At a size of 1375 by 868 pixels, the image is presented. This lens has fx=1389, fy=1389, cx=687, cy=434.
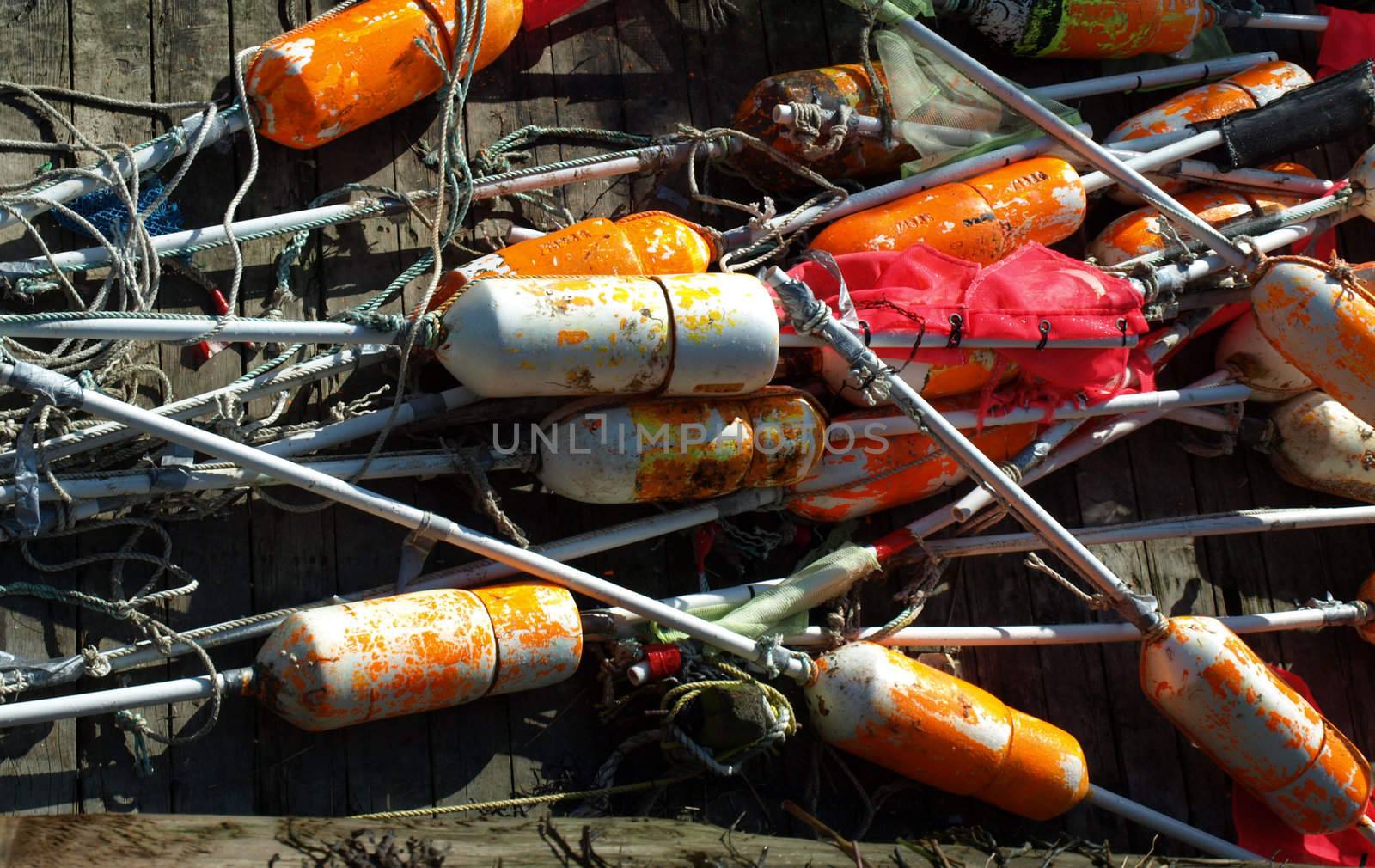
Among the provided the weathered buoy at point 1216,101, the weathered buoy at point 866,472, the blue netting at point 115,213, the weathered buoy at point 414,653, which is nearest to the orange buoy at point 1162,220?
the weathered buoy at point 1216,101

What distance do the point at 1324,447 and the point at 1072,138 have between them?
1257 millimetres

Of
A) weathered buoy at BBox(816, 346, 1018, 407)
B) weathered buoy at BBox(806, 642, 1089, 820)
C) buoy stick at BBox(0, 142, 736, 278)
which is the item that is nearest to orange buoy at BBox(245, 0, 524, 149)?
buoy stick at BBox(0, 142, 736, 278)

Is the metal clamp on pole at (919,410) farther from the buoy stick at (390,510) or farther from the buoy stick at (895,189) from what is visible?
the buoy stick at (390,510)

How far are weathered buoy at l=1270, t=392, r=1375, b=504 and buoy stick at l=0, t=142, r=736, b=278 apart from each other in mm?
2000

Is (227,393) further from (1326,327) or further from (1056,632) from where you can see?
(1326,327)

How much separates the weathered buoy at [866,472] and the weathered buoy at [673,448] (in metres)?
0.16

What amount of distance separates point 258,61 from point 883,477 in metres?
2.07

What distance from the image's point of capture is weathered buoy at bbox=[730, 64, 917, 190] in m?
4.27

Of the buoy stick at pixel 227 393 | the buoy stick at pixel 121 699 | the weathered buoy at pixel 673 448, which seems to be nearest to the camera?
the buoy stick at pixel 121 699

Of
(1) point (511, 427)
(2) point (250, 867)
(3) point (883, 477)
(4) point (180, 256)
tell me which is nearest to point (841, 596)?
(3) point (883, 477)

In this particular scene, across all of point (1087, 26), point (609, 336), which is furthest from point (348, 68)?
point (1087, 26)

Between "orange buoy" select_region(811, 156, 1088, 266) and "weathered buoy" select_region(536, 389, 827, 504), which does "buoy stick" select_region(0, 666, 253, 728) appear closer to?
"weathered buoy" select_region(536, 389, 827, 504)

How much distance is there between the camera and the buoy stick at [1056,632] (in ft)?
12.5

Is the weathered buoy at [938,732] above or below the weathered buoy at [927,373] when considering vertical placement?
below
